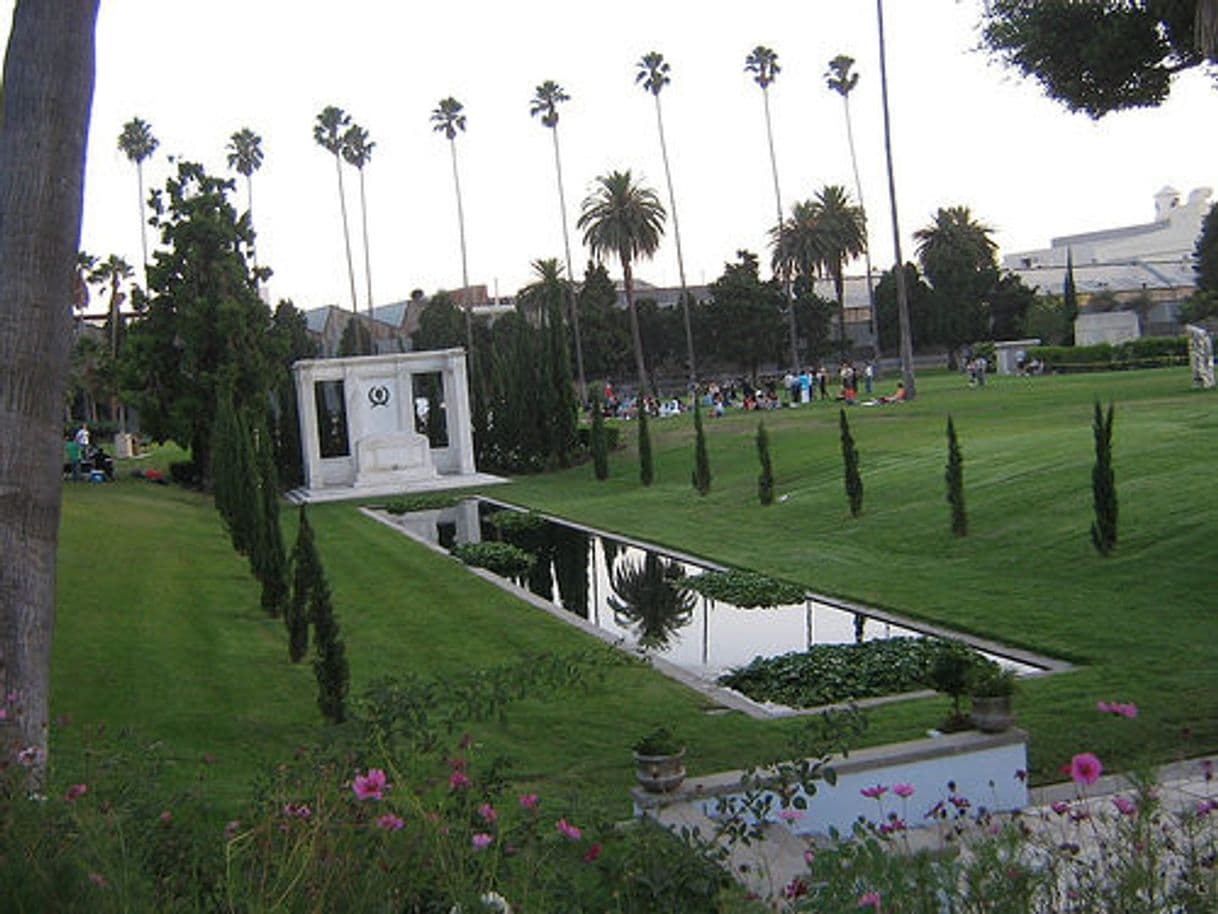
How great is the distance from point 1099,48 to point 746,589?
8143 mm

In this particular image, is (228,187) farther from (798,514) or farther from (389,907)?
(389,907)

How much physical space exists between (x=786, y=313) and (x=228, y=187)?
128 ft

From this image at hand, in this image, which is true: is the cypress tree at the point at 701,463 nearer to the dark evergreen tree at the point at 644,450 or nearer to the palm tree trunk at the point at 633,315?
the dark evergreen tree at the point at 644,450

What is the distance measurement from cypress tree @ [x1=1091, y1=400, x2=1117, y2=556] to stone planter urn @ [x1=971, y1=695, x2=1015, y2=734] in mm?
8289

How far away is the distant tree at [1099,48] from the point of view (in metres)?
15.2

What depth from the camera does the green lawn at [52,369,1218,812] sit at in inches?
373

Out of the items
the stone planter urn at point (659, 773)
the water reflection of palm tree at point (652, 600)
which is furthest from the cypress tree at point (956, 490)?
the stone planter urn at point (659, 773)

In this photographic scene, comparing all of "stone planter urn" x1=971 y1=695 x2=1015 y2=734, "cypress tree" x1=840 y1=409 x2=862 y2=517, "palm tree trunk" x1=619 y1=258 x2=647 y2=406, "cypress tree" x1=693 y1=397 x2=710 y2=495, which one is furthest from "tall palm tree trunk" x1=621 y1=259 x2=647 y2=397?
"stone planter urn" x1=971 y1=695 x2=1015 y2=734

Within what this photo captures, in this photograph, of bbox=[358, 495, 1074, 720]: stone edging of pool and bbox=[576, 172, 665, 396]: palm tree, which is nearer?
bbox=[358, 495, 1074, 720]: stone edging of pool

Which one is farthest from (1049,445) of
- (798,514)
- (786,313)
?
(786,313)

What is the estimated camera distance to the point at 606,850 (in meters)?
4.15

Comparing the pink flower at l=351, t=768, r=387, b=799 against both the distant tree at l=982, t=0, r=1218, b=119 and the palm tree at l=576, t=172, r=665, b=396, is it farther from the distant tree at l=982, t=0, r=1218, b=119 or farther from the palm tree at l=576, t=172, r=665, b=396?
the palm tree at l=576, t=172, r=665, b=396

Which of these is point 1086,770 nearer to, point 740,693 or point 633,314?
point 740,693

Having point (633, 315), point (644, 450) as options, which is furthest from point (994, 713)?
point (633, 315)
